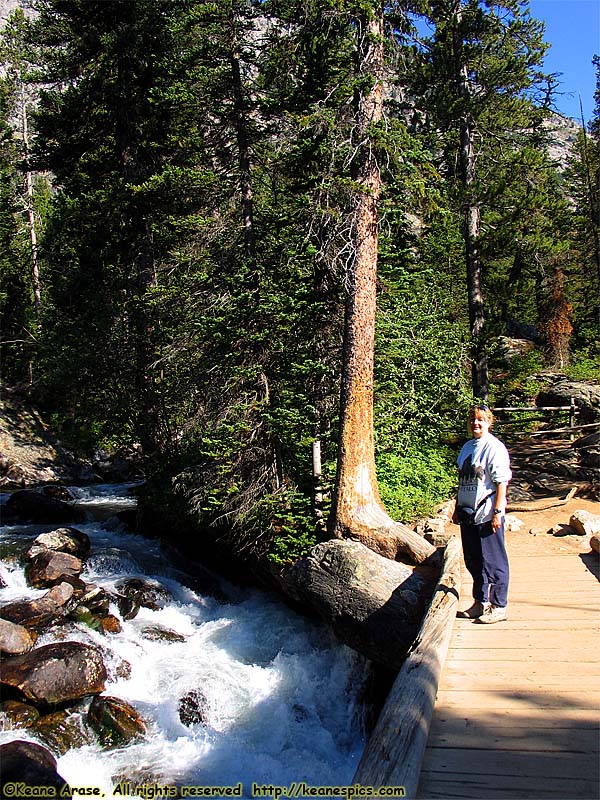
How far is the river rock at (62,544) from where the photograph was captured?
11758 millimetres

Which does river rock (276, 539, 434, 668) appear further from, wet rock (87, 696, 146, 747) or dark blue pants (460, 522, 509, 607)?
wet rock (87, 696, 146, 747)

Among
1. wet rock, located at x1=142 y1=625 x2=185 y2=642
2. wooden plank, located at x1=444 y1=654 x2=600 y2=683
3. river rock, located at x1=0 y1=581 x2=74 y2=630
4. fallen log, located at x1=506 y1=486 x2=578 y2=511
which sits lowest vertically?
wet rock, located at x1=142 y1=625 x2=185 y2=642

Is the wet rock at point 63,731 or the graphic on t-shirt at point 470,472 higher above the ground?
the graphic on t-shirt at point 470,472

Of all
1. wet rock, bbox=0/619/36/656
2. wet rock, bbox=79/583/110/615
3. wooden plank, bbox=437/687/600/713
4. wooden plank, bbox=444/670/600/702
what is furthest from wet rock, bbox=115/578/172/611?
wooden plank, bbox=437/687/600/713

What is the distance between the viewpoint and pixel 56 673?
7820mm

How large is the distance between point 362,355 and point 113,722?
6.07m

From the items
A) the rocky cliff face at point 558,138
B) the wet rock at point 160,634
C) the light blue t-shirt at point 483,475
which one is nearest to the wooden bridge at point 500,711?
the light blue t-shirt at point 483,475

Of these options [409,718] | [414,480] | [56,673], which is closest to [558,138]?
[414,480]

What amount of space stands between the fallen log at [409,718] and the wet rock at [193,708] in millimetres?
4035

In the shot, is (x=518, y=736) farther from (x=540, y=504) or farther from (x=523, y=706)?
(x=540, y=504)

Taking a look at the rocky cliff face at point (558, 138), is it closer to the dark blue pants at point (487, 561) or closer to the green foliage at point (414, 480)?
the green foliage at point (414, 480)

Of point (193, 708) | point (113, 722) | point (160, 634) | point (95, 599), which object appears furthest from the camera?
point (95, 599)

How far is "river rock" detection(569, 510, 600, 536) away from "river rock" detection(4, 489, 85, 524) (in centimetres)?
1214

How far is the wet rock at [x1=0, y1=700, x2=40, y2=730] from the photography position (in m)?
7.22
